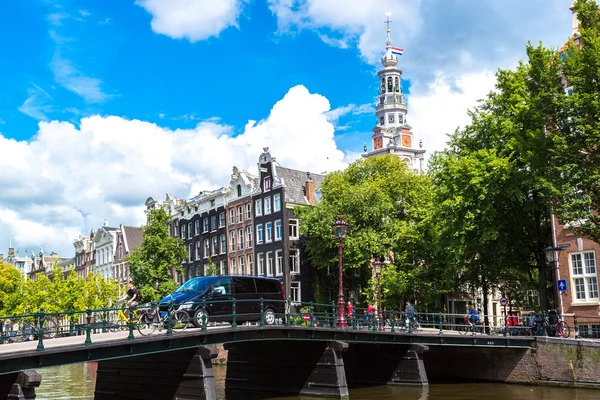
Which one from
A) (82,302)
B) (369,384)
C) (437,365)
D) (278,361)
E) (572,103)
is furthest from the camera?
(82,302)

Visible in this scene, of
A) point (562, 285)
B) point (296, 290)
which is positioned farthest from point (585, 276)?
point (296, 290)

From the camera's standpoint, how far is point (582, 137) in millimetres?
29203

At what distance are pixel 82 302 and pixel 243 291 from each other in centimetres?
4049

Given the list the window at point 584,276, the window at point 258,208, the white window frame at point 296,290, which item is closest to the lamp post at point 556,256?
the window at point 584,276

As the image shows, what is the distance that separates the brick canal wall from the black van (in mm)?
11031

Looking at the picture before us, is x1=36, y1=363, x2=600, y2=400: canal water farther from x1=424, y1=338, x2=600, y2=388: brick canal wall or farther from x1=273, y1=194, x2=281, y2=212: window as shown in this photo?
x1=273, y1=194, x2=281, y2=212: window

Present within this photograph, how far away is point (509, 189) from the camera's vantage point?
36094mm

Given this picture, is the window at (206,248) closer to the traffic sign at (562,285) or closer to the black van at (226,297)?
the black van at (226,297)

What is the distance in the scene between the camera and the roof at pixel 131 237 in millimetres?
93125

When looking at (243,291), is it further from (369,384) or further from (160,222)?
(160,222)

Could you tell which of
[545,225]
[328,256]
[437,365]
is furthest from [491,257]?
[328,256]

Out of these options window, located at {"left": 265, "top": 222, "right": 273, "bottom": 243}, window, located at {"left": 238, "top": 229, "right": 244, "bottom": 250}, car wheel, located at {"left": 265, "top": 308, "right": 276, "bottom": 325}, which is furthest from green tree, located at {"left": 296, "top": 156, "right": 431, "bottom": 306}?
car wheel, located at {"left": 265, "top": 308, "right": 276, "bottom": 325}

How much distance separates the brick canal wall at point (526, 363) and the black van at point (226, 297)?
36.2 ft

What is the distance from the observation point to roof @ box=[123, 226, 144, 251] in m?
93.1
